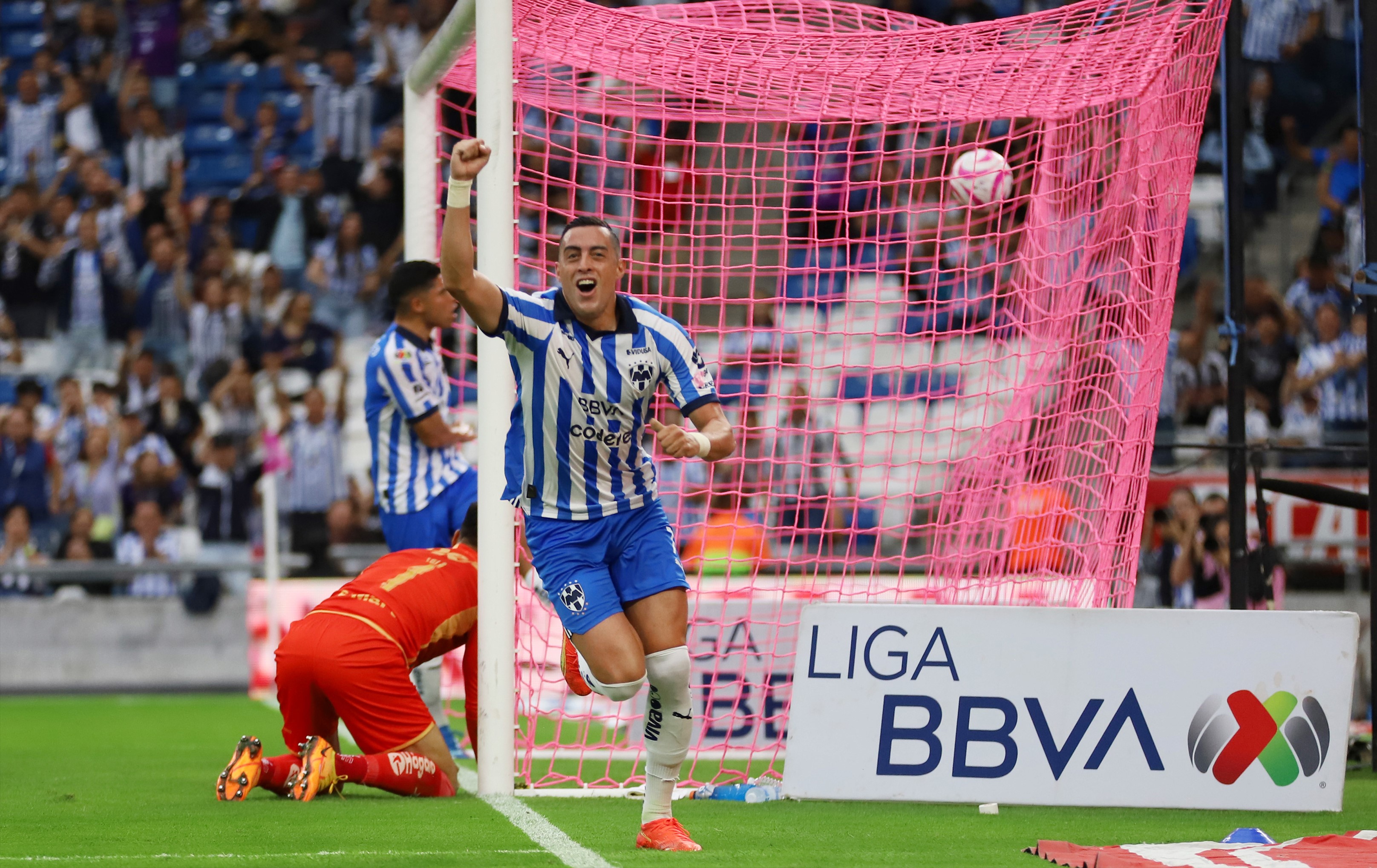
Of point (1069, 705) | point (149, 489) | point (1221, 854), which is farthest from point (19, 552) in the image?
point (1221, 854)

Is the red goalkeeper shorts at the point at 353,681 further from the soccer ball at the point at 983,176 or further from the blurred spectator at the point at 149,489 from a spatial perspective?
the blurred spectator at the point at 149,489

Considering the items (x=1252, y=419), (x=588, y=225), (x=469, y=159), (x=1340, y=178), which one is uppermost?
(x=1340, y=178)

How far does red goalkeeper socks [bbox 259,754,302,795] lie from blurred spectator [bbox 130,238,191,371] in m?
10.7

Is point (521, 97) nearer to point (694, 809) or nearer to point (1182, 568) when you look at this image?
point (694, 809)

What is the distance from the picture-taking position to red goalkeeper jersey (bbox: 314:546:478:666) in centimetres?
681

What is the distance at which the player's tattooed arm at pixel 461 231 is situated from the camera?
4941 millimetres

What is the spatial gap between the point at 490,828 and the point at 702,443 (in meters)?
1.68

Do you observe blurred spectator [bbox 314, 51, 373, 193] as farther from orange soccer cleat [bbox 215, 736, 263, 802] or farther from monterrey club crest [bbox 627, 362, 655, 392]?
monterrey club crest [bbox 627, 362, 655, 392]

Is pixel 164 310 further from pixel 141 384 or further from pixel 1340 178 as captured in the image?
pixel 1340 178

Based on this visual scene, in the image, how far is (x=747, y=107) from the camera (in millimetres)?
8453

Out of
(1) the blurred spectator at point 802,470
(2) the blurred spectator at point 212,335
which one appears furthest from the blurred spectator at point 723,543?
(2) the blurred spectator at point 212,335

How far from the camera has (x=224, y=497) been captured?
15102mm

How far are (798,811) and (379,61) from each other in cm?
1436

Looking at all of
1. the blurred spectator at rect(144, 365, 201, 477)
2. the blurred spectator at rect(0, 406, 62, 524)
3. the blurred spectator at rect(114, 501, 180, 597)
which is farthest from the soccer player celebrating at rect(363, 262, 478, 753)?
the blurred spectator at rect(0, 406, 62, 524)
